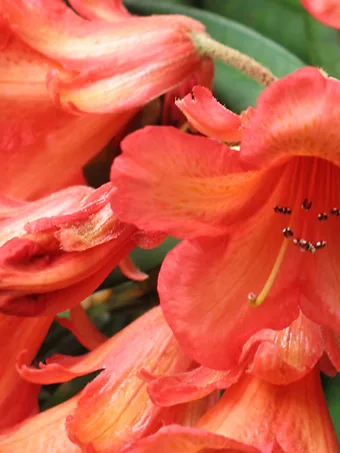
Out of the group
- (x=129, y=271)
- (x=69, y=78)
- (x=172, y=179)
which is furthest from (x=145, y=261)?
(x=172, y=179)

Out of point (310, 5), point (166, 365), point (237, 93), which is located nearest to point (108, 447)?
point (166, 365)

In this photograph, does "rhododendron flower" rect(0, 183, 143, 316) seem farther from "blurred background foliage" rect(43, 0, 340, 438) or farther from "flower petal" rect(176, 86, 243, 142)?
"blurred background foliage" rect(43, 0, 340, 438)

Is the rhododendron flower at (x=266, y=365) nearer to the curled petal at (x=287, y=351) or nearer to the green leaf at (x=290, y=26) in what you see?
the curled petal at (x=287, y=351)

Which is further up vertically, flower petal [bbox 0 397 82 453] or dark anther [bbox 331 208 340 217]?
dark anther [bbox 331 208 340 217]

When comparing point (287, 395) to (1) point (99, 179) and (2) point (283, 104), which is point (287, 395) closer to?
(2) point (283, 104)

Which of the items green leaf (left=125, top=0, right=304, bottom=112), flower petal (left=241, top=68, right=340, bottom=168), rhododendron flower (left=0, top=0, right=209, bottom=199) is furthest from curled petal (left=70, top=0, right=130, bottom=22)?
flower petal (left=241, top=68, right=340, bottom=168)

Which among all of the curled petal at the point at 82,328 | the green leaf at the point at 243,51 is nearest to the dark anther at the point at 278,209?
the curled petal at the point at 82,328

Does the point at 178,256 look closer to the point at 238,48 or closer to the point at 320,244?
the point at 320,244
